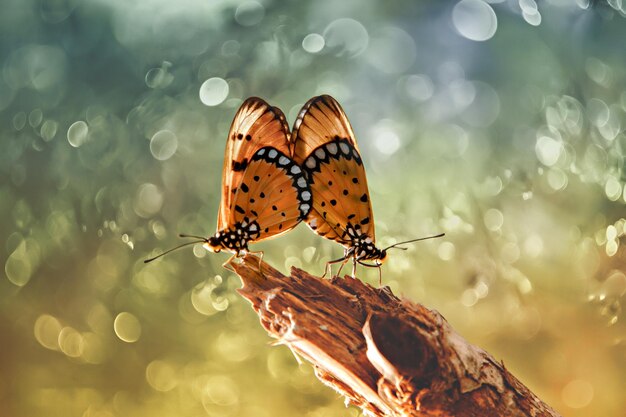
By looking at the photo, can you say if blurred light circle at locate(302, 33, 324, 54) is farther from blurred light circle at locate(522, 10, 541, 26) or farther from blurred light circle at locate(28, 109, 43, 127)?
blurred light circle at locate(28, 109, 43, 127)

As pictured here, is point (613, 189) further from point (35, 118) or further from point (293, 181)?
point (35, 118)

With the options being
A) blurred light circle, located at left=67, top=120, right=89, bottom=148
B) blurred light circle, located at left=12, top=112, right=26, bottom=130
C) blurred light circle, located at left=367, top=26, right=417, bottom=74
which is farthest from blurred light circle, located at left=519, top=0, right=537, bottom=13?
blurred light circle, located at left=12, top=112, right=26, bottom=130

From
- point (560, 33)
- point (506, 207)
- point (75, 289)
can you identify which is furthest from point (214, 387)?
point (560, 33)

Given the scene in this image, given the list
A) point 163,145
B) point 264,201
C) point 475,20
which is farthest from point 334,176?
point 475,20

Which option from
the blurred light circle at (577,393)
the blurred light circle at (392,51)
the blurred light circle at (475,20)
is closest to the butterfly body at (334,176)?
the blurred light circle at (392,51)

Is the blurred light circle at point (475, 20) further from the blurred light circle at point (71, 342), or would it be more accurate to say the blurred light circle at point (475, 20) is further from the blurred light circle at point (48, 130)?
the blurred light circle at point (71, 342)

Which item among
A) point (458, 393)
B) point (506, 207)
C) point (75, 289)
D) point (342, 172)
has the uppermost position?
point (506, 207)

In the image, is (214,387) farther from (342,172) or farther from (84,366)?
(342,172)
